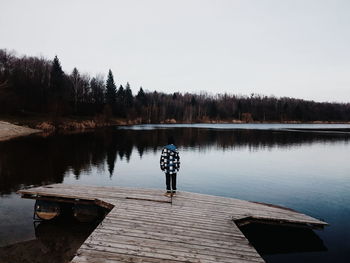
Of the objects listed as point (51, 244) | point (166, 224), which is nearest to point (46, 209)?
point (51, 244)

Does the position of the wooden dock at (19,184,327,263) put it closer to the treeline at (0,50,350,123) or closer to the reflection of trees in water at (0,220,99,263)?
the reflection of trees in water at (0,220,99,263)

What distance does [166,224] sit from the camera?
7.47m

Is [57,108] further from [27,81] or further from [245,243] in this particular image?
[245,243]

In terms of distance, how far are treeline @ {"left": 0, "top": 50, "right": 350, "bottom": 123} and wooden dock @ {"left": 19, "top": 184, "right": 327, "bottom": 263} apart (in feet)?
174

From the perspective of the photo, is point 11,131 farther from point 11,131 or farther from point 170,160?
point 170,160

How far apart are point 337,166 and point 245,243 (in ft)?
73.7

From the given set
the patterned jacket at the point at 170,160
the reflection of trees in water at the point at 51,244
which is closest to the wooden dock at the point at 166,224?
the reflection of trees in water at the point at 51,244

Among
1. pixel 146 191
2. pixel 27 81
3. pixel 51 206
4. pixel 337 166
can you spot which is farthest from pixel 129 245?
pixel 27 81

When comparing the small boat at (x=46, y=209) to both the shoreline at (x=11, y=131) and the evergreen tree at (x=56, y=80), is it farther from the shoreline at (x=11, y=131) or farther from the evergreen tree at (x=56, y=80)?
the evergreen tree at (x=56, y=80)

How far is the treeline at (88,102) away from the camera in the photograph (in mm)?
63500

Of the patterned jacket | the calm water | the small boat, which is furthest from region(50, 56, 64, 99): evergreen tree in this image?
the patterned jacket

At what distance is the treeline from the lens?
208 feet

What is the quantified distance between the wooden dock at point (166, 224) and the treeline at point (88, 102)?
174 ft

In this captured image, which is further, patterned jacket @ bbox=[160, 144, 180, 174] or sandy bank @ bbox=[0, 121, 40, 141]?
sandy bank @ bbox=[0, 121, 40, 141]
